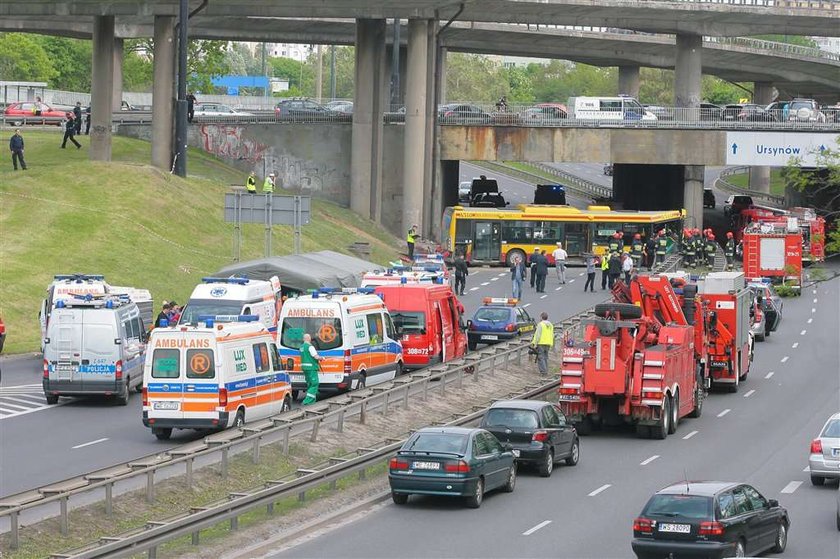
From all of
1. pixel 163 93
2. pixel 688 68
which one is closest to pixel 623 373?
pixel 163 93

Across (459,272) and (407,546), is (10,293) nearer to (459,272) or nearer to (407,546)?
(459,272)

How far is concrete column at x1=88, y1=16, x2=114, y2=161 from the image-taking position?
223ft

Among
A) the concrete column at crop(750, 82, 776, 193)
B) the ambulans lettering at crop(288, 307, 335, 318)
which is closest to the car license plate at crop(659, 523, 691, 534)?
the ambulans lettering at crop(288, 307, 335, 318)

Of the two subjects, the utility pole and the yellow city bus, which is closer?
the utility pole

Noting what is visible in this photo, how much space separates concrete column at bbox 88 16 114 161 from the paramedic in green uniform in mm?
37957

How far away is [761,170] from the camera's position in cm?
12444

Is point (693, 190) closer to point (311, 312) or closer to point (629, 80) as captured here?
point (629, 80)

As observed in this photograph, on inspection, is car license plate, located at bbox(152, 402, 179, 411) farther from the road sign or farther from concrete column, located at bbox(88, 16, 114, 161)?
the road sign

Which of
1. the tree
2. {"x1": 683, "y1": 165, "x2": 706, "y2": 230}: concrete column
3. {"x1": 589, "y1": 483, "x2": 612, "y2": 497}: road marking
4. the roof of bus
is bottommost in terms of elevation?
{"x1": 589, "y1": 483, "x2": 612, "y2": 497}: road marking

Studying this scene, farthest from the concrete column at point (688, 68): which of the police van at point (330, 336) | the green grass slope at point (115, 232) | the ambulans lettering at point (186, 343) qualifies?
the ambulans lettering at point (186, 343)

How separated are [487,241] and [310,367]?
38087 mm

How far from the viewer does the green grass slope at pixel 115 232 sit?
162ft

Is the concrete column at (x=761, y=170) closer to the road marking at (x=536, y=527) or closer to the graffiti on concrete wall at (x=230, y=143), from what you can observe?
the graffiti on concrete wall at (x=230, y=143)

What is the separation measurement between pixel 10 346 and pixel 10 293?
14.9ft
